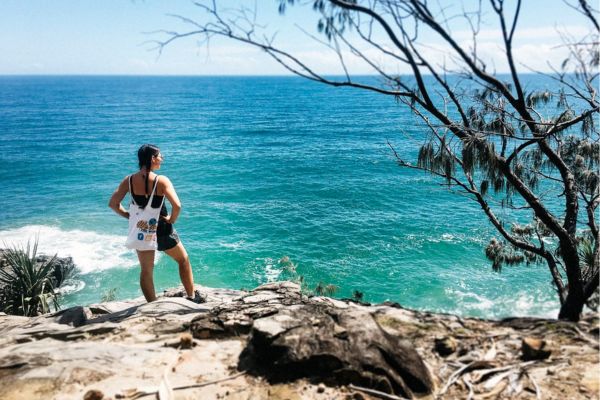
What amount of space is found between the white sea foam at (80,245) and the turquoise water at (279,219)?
0.09m

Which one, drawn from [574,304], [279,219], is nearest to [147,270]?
[574,304]

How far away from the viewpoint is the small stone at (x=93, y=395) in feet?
9.60

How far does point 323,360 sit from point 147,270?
3296 millimetres

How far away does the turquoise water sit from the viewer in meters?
17.2

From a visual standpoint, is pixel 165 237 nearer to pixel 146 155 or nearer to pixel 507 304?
pixel 146 155

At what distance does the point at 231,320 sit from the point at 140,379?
46.9 inches

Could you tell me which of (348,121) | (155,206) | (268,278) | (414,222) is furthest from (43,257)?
(348,121)

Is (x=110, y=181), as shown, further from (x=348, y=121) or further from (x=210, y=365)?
(x=348, y=121)

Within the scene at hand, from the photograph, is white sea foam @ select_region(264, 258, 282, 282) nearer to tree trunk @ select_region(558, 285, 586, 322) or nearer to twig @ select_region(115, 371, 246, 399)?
tree trunk @ select_region(558, 285, 586, 322)

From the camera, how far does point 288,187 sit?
30359 mm

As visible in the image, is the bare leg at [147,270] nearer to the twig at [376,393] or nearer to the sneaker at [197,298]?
the sneaker at [197,298]

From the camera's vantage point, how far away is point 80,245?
20547 millimetres

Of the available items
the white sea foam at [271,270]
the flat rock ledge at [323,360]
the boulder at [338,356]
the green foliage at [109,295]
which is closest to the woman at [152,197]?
the flat rock ledge at [323,360]

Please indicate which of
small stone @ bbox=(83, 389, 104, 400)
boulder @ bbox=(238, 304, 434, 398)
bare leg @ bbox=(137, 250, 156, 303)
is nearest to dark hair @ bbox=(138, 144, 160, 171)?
bare leg @ bbox=(137, 250, 156, 303)
